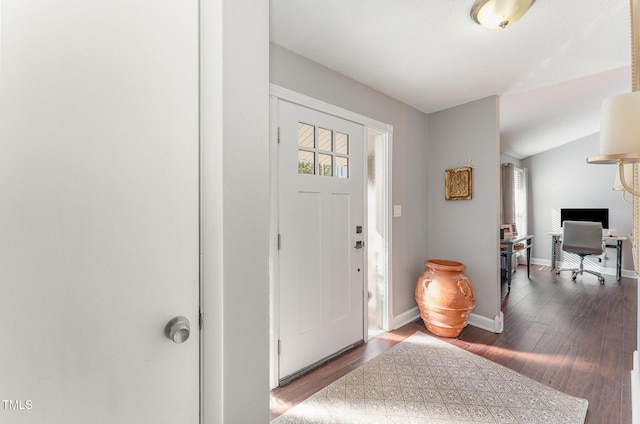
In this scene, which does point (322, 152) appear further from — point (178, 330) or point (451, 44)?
point (178, 330)

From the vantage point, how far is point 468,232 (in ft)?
8.85

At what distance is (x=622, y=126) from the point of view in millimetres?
702

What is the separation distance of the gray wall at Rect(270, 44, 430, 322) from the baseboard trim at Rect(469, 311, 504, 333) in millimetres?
603

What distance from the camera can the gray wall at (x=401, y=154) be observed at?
79.7 inches

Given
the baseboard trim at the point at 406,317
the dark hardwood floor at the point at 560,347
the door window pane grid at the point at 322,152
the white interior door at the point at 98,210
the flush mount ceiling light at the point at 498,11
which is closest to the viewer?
the white interior door at the point at 98,210

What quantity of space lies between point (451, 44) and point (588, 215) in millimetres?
5429

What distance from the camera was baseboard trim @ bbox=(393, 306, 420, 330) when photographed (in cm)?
263

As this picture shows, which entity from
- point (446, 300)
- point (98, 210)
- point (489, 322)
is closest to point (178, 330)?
point (98, 210)

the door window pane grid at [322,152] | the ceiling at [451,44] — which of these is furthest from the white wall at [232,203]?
the door window pane grid at [322,152]

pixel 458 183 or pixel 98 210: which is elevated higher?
pixel 458 183

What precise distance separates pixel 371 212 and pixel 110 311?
223 cm

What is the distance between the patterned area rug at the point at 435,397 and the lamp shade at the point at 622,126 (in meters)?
1.59

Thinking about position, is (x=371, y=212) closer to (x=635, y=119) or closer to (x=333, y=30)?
(x=333, y=30)

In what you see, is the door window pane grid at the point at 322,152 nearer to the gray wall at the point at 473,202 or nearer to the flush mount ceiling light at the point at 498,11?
the flush mount ceiling light at the point at 498,11
